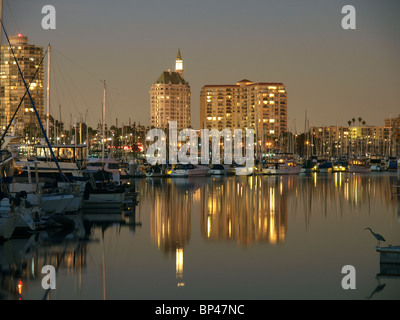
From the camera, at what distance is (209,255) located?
76.7ft

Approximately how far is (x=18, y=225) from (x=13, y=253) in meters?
3.83

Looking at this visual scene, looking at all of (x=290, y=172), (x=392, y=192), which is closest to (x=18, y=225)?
(x=392, y=192)

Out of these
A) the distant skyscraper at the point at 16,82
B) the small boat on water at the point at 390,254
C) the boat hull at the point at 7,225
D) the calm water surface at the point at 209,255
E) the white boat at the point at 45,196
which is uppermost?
Answer: the distant skyscraper at the point at 16,82

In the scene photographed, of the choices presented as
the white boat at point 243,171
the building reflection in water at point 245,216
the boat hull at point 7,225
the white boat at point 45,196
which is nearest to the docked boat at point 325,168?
the white boat at point 243,171

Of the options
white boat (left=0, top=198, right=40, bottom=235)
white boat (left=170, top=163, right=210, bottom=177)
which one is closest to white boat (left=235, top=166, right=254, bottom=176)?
white boat (left=170, top=163, right=210, bottom=177)

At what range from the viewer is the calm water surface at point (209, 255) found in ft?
59.2

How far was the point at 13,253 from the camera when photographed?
2248 cm

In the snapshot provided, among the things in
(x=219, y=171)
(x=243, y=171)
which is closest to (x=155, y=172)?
(x=219, y=171)

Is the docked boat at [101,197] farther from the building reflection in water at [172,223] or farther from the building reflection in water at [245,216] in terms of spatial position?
the building reflection in water at [245,216]

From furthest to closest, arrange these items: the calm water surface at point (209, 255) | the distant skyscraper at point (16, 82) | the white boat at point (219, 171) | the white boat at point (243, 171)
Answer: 1. the distant skyscraper at point (16, 82)
2. the white boat at point (219, 171)
3. the white boat at point (243, 171)
4. the calm water surface at point (209, 255)

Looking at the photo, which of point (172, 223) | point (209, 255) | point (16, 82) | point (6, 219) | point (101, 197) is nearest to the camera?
point (209, 255)

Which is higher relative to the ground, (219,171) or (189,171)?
(189,171)

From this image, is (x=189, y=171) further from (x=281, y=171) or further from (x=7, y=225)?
(x=7, y=225)

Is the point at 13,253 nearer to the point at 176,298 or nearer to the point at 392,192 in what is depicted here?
the point at 176,298
